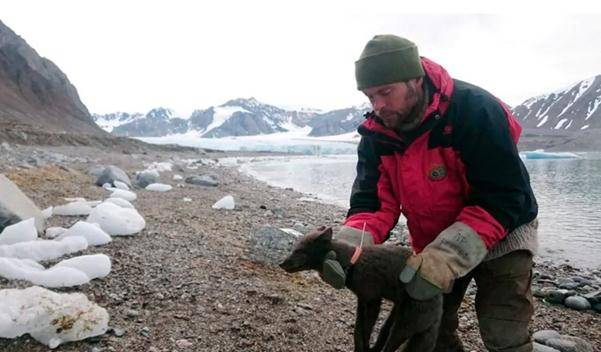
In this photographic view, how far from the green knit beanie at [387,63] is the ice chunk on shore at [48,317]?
2.31 m

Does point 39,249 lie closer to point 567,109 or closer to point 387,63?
point 387,63

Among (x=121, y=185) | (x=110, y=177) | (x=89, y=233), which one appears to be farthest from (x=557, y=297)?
(x=110, y=177)

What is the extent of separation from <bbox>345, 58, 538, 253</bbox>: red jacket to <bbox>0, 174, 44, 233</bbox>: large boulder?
3917mm

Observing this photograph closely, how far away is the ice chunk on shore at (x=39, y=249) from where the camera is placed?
4121mm

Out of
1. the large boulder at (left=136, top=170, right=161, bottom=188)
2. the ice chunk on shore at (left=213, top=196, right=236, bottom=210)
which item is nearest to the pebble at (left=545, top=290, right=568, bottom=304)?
the ice chunk on shore at (left=213, top=196, right=236, bottom=210)

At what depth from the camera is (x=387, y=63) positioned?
230 centimetres

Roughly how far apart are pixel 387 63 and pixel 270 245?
3.55 metres

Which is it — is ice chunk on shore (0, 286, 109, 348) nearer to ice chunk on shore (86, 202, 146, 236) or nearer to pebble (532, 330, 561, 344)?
ice chunk on shore (86, 202, 146, 236)

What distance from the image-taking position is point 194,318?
11.6 ft

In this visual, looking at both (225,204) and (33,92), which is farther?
(33,92)

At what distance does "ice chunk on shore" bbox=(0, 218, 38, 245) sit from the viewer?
441 cm

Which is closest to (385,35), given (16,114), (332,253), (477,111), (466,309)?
(477,111)

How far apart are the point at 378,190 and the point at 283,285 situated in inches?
81.8

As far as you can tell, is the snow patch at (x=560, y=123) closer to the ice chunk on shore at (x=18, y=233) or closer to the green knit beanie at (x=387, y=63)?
the ice chunk on shore at (x=18, y=233)
